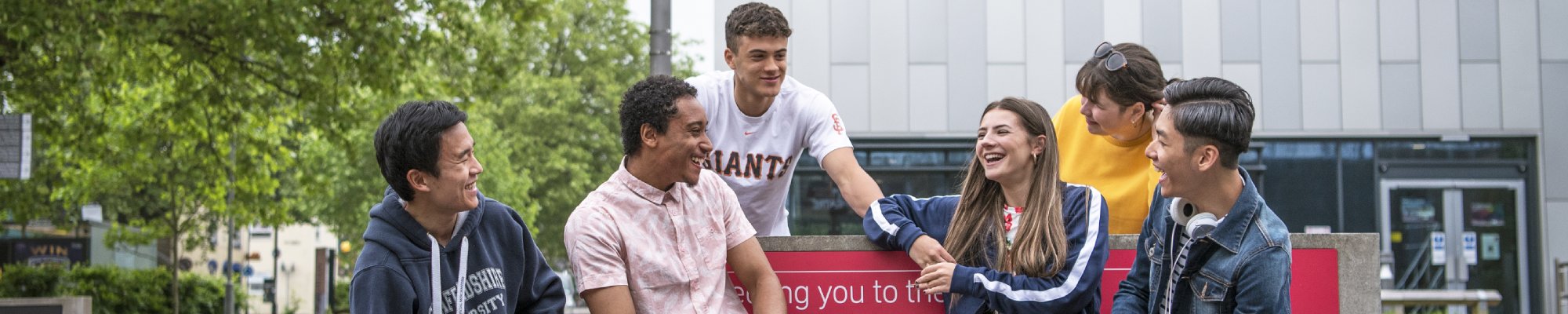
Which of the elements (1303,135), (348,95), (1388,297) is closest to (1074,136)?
(1388,297)

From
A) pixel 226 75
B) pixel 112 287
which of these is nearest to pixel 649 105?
pixel 226 75

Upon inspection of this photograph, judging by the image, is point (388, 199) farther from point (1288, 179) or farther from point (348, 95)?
point (1288, 179)

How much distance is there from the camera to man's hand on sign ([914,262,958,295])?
4590 mm

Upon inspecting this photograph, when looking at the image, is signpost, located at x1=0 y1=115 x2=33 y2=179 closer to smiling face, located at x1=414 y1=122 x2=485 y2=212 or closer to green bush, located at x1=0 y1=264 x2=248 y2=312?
smiling face, located at x1=414 y1=122 x2=485 y2=212

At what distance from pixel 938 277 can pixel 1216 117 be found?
46.9 inches

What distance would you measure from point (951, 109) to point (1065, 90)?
69.4 inches

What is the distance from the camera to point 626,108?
4.41m

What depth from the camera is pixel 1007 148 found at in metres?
4.69

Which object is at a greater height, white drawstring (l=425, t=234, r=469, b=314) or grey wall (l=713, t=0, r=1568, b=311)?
grey wall (l=713, t=0, r=1568, b=311)

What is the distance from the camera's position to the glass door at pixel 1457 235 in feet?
69.8

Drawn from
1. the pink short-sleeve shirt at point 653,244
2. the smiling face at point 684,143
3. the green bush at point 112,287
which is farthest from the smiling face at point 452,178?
the green bush at point 112,287

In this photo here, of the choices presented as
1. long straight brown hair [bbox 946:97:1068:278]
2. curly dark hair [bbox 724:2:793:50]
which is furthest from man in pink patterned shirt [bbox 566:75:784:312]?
A: curly dark hair [bbox 724:2:793:50]

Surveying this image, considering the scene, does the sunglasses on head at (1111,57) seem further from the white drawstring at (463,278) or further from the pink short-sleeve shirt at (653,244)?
the white drawstring at (463,278)

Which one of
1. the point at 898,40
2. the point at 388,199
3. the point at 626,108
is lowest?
the point at 388,199
